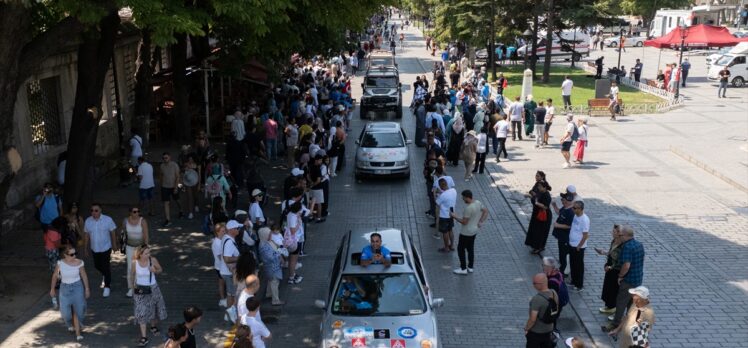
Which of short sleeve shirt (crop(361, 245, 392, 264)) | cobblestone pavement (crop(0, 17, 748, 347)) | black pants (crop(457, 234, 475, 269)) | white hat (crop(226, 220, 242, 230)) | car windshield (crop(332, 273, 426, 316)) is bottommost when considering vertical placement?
cobblestone pavement (crop(0, 17, 748, 347))

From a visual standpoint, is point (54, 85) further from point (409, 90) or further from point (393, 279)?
point (409, 90)

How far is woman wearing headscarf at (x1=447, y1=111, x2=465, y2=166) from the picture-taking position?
20.5 meters

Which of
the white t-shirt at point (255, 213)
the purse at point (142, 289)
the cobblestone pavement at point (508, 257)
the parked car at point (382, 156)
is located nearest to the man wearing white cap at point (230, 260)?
the cobblestone pavement at point (508, 257)

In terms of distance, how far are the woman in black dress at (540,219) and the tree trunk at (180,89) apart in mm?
13368

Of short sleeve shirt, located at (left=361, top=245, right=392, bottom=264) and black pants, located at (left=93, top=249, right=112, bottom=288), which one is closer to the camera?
short sleeve shirt, located at (left=361, top=245, right=392, bottom=264)

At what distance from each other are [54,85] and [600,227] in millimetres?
14398

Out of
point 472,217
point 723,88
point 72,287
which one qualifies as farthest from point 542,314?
point 723,88

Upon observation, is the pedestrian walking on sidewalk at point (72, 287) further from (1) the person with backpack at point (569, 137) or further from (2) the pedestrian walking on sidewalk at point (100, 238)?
(1) the person with backpack at point (569, 137)

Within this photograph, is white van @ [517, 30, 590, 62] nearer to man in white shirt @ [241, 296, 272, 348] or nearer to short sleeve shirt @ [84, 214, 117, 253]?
short sleeve shirt @ [84, 214, 117, 253]

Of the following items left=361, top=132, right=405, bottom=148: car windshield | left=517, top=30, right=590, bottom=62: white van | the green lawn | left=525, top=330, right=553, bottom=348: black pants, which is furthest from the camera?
left=517, top=30, right=590, bottom=62: white van

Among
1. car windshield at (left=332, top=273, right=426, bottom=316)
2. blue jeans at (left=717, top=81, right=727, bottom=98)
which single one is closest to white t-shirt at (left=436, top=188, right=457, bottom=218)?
car windshield at (left=332, top=273, right=426, bottom=316)

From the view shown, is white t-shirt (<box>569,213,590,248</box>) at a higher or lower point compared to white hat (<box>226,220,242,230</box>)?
lower

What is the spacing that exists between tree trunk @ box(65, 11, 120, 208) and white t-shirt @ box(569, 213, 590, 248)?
8.88 metres

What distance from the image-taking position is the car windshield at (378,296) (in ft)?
28.7
